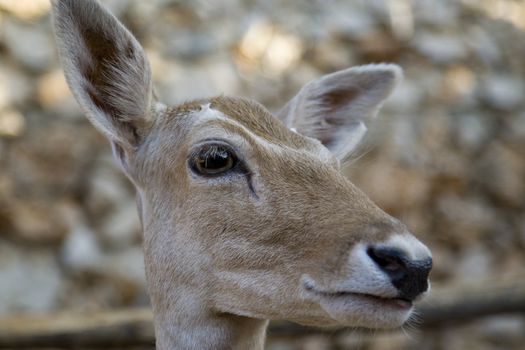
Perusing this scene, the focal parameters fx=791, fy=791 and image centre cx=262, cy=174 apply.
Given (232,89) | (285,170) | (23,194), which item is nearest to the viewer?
(285,170)

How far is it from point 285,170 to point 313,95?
92 cm

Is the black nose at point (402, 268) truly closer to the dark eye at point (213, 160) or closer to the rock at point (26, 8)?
the dark eye at point (213, 160)

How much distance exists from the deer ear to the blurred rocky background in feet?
8.75

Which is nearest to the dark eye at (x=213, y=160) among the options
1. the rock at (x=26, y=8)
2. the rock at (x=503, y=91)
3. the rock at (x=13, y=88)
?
the rock at (x=13, y=88)

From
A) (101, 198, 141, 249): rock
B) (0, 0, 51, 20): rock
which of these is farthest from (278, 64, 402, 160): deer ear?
(0, 0, 51, 20): rock

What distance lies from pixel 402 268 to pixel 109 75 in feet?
4.92

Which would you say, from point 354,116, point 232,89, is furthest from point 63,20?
point 232,89

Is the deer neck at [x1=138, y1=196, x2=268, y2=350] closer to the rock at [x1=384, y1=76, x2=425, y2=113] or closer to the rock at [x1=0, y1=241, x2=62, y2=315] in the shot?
the rock at [x1=0, y1=241, x2=62, y2=315]

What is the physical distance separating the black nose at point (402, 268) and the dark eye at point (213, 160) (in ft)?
2.25

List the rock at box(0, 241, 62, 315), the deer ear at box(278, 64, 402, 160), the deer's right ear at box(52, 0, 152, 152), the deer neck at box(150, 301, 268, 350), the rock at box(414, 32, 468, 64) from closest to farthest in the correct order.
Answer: the deer neck at box(150, 301, 268, 350) < the deer's right ear at box(52, 0, 152, 152) < the deer ear at box(278, 64, 402, 160) < the rock at box(0, 241, 62, 315) < the rock at box(414, 32, 468, 64)

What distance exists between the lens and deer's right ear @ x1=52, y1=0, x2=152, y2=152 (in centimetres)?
299

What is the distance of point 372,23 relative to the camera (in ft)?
23.1

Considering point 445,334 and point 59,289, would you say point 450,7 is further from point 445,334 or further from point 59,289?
point 59,289

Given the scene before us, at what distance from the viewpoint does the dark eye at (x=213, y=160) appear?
9.09 ft
